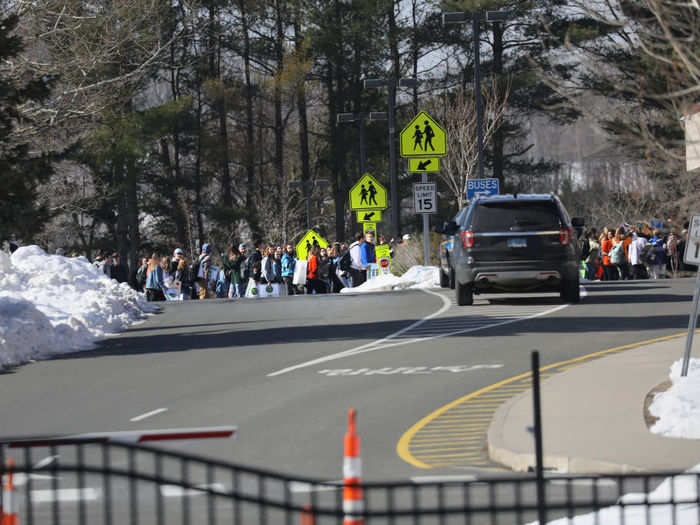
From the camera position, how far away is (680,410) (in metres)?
10.6

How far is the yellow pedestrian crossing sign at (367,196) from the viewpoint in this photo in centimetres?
3947

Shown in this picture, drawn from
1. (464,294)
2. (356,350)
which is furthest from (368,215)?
(356,350)

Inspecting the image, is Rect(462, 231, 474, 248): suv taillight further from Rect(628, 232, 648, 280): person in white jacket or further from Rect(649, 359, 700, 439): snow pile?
Rect(628, 232, 648, 280): person in white jacket

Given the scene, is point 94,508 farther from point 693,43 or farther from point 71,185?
point 71,185

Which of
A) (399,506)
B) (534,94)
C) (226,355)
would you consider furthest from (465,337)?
(534,94)

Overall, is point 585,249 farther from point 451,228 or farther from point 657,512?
point 657,512

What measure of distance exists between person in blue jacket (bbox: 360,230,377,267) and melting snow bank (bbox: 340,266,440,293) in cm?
67

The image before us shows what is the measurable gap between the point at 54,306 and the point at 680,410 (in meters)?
17.1

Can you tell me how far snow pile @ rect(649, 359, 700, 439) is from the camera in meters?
10.2

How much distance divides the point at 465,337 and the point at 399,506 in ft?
37.3

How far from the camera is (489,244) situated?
2378 cm

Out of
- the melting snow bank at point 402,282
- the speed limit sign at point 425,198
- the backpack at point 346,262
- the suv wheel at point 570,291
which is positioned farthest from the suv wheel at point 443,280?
the suv wheel at point 570,291

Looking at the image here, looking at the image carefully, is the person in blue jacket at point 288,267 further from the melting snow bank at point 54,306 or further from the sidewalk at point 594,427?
the sidewalk at point 594,427

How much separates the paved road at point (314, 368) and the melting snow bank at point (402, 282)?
6.31 m
